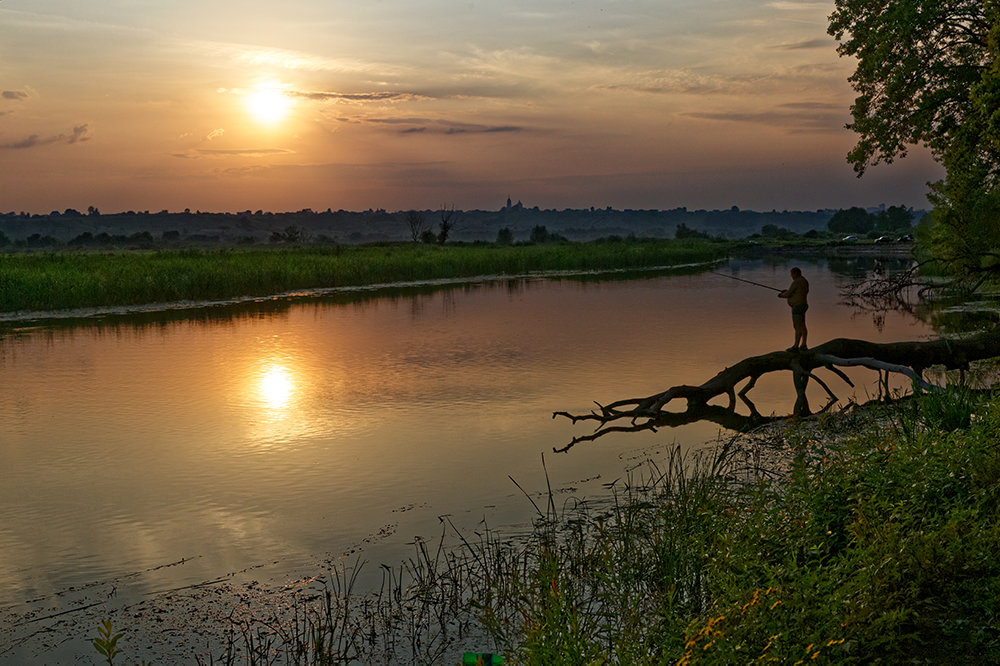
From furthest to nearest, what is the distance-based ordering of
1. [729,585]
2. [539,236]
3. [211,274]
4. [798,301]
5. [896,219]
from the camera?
[896,219]
[539,236]
[211,274]
[798,301]
[729,585]

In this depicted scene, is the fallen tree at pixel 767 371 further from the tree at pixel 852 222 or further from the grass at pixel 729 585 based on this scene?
the tree at pixel 852 222

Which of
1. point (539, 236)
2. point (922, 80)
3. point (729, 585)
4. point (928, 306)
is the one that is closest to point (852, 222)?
point (539, 236)

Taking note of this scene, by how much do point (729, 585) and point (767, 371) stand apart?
11289mm

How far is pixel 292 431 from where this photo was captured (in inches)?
622

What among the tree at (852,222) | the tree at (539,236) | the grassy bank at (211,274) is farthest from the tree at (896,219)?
the grassy bank at (211,274)

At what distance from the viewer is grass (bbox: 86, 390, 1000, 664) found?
5.84 m

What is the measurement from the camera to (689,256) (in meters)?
85.8

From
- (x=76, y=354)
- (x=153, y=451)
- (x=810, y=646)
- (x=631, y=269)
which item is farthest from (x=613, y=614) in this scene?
(x=631, y=269)

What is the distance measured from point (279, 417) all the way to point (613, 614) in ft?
36.6

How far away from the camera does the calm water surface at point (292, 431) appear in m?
9.94

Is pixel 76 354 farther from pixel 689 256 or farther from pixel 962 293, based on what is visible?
pixel 689 256

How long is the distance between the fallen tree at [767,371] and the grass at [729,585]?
17.5ft

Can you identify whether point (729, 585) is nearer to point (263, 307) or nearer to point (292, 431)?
point (292, 431)

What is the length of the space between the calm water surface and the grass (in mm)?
1478
